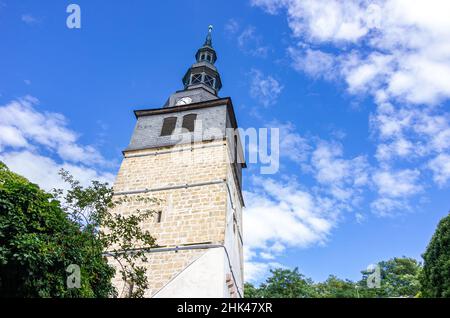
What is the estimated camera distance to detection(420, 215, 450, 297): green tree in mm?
9597

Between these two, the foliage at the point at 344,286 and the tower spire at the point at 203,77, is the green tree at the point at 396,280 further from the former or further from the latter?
the tower spire at the point at 203,77

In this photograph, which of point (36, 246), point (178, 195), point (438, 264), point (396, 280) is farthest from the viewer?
point (396, 280)

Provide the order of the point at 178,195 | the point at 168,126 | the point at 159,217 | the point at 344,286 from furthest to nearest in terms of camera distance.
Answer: the point at 344,286 < the point at 168,126 < the point at 178,195 < the point at 159,217

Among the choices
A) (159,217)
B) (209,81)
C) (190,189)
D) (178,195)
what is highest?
(209,81)

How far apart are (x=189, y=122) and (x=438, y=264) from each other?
1165 cm

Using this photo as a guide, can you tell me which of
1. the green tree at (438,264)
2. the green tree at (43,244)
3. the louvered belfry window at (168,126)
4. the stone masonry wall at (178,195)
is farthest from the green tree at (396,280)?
the green tree at (43,244)

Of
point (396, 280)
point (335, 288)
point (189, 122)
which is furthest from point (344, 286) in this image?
point (189, 122)

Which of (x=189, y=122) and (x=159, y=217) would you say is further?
(x=189, y=122)

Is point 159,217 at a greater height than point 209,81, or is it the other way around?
point 209,81

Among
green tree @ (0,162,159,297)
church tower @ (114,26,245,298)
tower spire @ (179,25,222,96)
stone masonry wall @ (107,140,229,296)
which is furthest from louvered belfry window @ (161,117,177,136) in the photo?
green tree @ (0,162,159,297)

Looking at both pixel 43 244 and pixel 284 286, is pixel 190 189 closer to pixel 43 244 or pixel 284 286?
pixel 43 244

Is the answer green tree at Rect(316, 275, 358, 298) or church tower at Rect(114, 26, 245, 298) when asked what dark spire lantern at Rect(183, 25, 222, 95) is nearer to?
church tower at Rect(114, 26, 245, 298)

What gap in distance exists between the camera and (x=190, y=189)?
1402 centimetres
